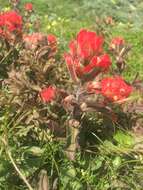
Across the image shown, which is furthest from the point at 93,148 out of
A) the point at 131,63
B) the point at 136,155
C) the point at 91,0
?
the point at 91,0

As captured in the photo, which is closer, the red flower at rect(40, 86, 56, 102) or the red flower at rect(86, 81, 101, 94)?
the red flower at rect(86, 81, 101, 94)

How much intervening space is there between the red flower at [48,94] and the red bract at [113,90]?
32cm

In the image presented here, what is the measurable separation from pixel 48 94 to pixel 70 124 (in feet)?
0.78

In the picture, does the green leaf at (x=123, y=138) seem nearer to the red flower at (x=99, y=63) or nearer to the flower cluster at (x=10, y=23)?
the red flower at (x=99, y=63)

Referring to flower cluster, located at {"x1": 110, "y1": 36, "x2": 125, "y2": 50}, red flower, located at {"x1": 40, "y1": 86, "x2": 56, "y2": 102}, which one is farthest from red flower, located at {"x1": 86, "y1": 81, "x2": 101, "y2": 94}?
flower cluster, located at {"x1": 110, "y1": 36, "x2": 125, "y2": 50}

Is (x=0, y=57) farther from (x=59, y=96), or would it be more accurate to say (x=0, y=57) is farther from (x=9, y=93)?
(x=59, y=96)

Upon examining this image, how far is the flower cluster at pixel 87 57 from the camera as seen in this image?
108 inches

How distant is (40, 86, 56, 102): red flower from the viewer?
308cm

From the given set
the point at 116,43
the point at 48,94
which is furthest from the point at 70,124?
the point at 116,43

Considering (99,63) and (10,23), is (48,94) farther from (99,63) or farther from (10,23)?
(10,23)

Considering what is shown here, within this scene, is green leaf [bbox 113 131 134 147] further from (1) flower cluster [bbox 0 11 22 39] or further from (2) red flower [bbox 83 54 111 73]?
(1) flower cluster [bbox 0 11 22 39]

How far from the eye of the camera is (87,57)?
9.15 feet

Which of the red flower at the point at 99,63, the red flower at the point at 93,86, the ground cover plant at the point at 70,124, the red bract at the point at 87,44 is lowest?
the ground cover plant at the point at 70,124

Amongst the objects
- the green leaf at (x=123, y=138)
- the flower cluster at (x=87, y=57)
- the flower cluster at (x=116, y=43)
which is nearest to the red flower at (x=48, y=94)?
the flower cluster at (x=87, y=57)
